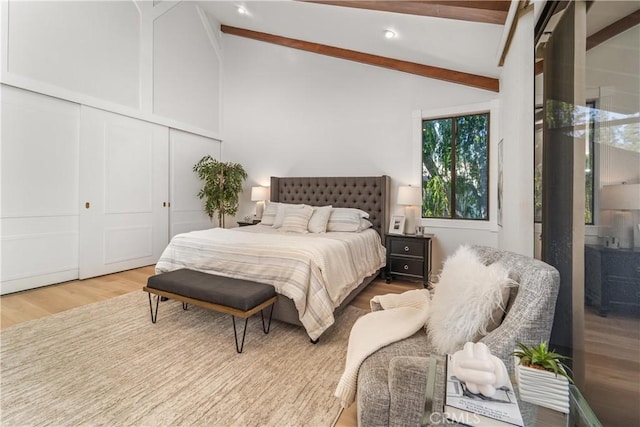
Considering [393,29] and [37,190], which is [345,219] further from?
[37,190]

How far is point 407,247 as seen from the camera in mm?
3730

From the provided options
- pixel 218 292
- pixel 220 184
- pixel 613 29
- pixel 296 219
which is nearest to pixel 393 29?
pixel 613 29

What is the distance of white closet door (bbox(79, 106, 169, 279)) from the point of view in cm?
383

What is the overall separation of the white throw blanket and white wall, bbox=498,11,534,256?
84 centimetres

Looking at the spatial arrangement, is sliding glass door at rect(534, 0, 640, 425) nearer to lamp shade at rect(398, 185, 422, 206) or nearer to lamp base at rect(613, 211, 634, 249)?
lamp base at rect(613, 211, 634, 249)

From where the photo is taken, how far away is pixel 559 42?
1.65 metres

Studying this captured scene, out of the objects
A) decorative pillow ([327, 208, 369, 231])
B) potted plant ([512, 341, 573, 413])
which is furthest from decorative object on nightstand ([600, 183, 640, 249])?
decorative pillow ([327, 208, 369, 231])

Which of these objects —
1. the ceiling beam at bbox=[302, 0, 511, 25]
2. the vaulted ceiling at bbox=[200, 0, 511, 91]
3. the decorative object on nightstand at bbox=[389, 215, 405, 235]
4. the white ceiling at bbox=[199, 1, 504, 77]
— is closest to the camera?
the ceiling beam at bbox=[302, 0, 511, 25]

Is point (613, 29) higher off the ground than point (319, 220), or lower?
higher

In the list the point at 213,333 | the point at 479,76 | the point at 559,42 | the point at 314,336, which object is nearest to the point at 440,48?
the point at 479,76

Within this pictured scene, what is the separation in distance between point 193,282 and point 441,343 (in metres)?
1.98

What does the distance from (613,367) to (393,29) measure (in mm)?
3125

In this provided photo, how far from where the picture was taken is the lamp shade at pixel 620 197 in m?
0.98

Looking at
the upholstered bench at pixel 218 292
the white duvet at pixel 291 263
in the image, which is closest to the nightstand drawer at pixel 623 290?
the white duvet at pixel 291 263
